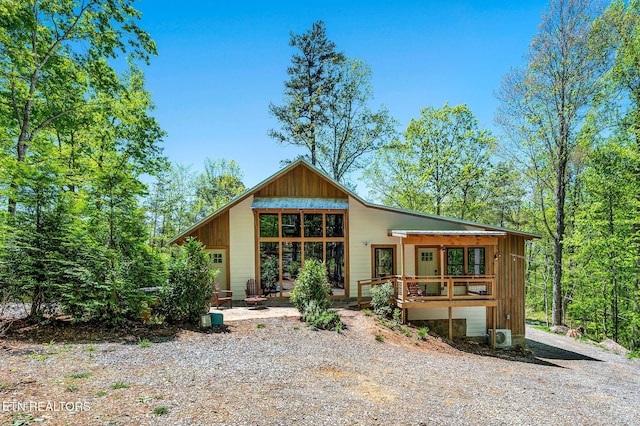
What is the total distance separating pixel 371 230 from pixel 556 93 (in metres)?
12.7

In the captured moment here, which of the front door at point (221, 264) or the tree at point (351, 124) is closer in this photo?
the front door at point (221, 264)

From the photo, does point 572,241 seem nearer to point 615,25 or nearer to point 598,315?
point 598,315

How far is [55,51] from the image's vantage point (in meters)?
11.4

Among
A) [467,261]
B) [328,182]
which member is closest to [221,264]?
[328,182]

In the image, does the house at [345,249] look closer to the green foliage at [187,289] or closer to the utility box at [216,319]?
the green foliage at [187,289]

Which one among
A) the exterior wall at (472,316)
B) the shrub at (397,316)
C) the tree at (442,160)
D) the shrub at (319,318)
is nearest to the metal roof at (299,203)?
the shrub at (319,318)

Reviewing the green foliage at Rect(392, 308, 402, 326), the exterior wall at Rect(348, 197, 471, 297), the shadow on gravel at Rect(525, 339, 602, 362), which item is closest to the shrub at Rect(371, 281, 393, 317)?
the green foliage at Rect(392, 308, 402, 326)

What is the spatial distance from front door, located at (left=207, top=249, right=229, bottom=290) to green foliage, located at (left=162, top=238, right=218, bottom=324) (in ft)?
12.8

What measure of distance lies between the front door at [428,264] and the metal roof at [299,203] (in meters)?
3.85

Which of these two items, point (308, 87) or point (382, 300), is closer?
point (382, 300)

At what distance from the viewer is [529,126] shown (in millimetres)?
18312

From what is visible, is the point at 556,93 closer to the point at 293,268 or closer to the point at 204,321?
the point at 293,268

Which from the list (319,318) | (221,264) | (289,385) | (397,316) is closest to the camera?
(289,385)

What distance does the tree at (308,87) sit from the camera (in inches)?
916
